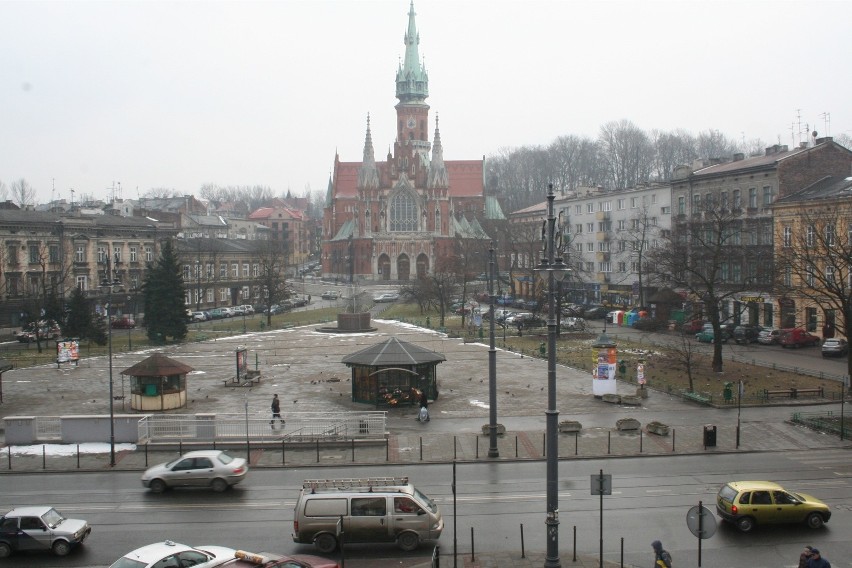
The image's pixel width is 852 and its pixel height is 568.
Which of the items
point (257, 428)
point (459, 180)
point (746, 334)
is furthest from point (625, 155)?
point (257, 428)

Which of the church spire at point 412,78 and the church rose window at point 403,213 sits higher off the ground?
the church spire at point 412,78

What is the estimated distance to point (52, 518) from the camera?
16.2 meters

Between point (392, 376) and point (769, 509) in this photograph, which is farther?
point (392, 376)

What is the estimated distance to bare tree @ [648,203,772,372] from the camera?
38.5m

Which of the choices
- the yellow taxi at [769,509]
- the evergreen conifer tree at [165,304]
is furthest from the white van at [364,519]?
the evergreen conifer tree at [165,304]

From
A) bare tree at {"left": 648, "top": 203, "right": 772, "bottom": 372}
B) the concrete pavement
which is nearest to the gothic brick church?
bare tree at {"left": 648, "top": 203, "right": 772, "bottom": 372}

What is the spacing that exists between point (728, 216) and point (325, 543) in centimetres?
3878

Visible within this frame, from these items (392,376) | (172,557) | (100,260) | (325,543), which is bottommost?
(325,543)

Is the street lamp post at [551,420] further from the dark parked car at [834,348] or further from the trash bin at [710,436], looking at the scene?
the dark parked car at [834,348]

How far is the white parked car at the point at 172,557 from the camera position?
44.2 feet

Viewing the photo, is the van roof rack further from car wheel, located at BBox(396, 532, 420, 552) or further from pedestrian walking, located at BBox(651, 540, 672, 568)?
pedestrian walking, located at BBox(651, 540, 672, 568)

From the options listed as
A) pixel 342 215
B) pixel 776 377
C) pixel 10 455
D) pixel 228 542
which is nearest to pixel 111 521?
pixel 228 542

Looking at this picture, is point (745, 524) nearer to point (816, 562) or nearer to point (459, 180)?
point (816, 562)

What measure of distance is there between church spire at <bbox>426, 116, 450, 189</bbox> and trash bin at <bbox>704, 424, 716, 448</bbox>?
96.5 m
